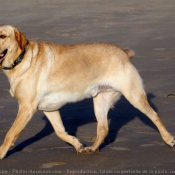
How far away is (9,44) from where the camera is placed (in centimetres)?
682

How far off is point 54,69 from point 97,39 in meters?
6.13

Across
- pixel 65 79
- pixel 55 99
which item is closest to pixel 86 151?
pixel 55 99

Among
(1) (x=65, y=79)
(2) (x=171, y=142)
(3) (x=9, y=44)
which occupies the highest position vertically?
(3) (x=9, y=44)

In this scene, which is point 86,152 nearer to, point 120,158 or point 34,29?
point 120,158

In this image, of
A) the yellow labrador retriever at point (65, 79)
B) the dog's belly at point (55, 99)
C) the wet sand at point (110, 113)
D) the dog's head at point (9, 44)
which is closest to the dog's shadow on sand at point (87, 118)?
the wet sand at point (110, 113)

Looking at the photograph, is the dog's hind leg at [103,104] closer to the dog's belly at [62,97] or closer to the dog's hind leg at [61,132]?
the dog's belly at [62,97]

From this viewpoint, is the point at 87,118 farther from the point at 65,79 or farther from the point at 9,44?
the point at 9,44

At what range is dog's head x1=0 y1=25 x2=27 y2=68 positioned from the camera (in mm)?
6801

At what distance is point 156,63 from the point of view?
1084 cm

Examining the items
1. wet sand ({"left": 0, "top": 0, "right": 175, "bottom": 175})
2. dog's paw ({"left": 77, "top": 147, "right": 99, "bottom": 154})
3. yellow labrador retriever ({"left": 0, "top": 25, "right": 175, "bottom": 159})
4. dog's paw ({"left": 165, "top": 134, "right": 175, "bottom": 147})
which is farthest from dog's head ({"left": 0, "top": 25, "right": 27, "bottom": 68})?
dog's paw ({"left": 165, "top": 134, "right": 175, "bottom": 147})

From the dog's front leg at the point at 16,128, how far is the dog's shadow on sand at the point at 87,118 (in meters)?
0.30

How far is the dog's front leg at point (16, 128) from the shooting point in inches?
259

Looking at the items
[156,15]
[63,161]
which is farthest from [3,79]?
[156,15]

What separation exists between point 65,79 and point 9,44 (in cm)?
73
